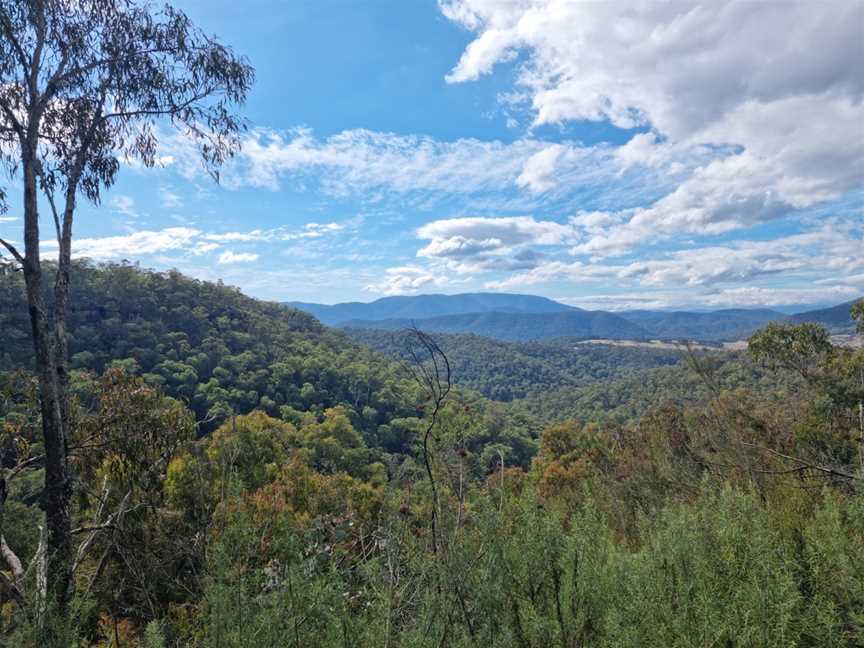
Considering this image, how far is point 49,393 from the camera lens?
161 inches

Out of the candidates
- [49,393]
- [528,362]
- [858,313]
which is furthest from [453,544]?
[528,362]

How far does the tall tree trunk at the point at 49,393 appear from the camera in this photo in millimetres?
3889

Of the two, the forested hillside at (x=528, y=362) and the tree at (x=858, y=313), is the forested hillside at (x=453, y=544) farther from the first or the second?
the forested hillside at (x=528, y=362)

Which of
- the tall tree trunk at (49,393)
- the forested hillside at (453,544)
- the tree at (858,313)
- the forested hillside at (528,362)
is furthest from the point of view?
the forested hillside at (528,362)

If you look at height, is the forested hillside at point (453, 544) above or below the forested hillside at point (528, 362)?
above

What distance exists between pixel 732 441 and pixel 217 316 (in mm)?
61637

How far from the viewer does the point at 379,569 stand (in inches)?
83.6

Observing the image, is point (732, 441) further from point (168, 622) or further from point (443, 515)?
point (168, 622)

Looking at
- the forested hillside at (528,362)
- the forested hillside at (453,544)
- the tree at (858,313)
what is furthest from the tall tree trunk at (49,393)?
the forested hillside at (528,362)

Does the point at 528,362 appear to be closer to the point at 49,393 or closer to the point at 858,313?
the point at 858,313

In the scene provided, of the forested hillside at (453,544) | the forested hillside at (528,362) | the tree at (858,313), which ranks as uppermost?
the tree at (858,313)

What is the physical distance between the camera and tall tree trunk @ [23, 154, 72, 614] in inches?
153

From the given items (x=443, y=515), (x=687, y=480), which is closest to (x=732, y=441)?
(x=687, y=480)

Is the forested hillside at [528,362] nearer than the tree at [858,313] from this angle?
No
